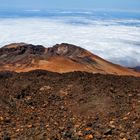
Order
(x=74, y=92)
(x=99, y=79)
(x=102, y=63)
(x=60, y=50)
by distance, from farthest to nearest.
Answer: (x=60, y=50) → (x=102, y=63) → (x=99, y=79) → (x=74, y=92)

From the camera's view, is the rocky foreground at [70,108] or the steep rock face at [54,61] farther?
the steep rock face at [54,61]

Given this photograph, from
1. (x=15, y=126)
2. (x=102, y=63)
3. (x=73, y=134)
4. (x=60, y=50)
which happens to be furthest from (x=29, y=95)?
(x=60, y=50)

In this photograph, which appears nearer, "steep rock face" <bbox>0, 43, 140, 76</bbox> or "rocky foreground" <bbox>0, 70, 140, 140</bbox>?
"rocky foreground" <bbox>0, 70, 140, 140</bbox>

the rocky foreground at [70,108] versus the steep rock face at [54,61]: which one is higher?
the rocky foreground at [70,108]

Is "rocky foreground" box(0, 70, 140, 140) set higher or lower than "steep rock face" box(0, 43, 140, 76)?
higher

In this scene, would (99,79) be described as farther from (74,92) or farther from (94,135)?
(94,135)
